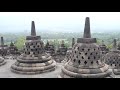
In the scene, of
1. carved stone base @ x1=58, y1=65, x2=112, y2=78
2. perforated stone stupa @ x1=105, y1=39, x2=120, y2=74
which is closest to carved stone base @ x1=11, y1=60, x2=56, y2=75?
carved stone base @ x1=58, y1=65, x2=112, y2=78

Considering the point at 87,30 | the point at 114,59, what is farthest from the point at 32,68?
the point at 114,59

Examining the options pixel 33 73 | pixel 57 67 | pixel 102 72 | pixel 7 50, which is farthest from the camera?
pixel 7 50

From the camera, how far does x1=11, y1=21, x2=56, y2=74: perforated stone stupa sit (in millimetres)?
16328

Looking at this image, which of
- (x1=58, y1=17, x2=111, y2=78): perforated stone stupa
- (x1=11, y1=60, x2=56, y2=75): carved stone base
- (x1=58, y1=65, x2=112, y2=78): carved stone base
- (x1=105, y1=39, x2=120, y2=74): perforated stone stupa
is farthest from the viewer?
(x1=105, y1=39, x2=120, y2=74): perforated stone stupa

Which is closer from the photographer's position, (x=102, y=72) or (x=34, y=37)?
(x=102, y=72)

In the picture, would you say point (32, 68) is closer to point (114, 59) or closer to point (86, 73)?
point (86, 73)

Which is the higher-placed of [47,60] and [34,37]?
[34,37]

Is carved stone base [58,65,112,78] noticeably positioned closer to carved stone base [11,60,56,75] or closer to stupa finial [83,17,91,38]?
stupa finial [83,17,91,38]

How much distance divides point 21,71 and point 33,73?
3.90 feet
